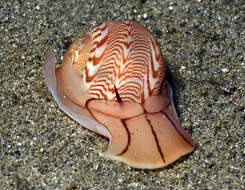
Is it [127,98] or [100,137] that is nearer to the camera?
[127,98]

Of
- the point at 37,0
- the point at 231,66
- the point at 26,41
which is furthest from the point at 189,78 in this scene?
the point at 37,0

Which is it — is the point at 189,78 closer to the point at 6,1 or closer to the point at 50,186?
the point at 50,186

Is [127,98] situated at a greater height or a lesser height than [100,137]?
greater
